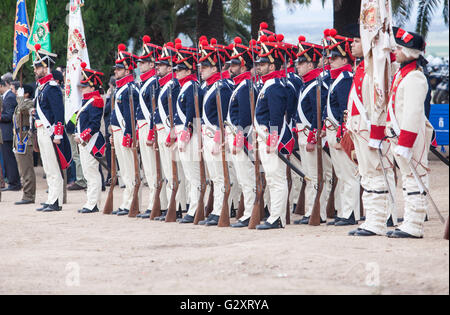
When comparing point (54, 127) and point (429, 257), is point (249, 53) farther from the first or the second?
point (429, 257)

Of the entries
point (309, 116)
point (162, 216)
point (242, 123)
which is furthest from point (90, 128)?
point (309, 116)

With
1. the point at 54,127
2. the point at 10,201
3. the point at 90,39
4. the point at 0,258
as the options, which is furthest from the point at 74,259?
the point at 90,39

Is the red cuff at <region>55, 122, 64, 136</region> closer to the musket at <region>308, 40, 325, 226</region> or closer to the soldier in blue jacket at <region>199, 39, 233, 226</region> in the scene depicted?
the soldier in blue jacket at <region>199, 39, 233, 226</region>

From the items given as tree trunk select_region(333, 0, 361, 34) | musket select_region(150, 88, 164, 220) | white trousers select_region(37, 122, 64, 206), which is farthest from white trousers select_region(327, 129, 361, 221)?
tree trunk select_region(333, 0, 361, 34)

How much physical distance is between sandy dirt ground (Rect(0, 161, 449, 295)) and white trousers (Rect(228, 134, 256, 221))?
0.57m

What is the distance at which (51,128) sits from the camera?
1242cm

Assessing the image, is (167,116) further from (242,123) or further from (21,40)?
(21,40)

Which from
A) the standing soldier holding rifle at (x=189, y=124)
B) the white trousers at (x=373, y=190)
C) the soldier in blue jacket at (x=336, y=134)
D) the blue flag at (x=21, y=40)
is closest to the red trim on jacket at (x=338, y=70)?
the soldier in blue jacket at (x=336, y=134)

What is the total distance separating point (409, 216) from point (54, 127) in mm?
6301

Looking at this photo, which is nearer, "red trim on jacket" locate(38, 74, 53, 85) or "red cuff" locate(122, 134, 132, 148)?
"red cuff" locate(122, 134, 132, 148)

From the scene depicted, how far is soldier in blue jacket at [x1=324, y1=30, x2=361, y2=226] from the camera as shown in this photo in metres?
9.97

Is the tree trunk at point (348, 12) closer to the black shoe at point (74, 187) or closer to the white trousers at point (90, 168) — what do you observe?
the black shoe at point (74, 187)

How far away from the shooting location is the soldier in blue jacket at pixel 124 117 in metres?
11.8

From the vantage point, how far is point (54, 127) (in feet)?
40.6
